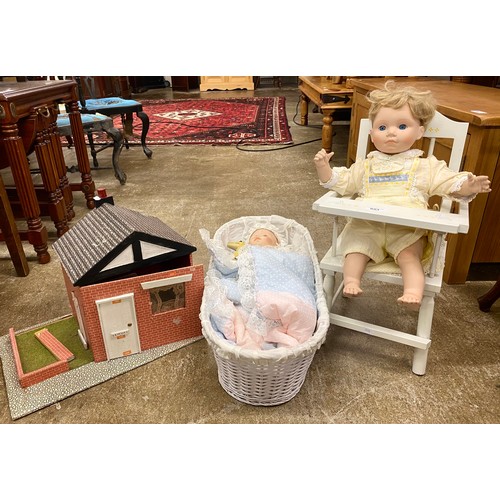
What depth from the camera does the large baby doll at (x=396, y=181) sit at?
1351mm

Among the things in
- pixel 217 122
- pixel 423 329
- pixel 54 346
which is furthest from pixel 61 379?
pixel 217 122

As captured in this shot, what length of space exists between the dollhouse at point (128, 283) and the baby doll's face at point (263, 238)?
0.29 meters

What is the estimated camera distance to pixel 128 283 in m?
1.39

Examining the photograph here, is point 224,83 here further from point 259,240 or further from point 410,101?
point 410,101

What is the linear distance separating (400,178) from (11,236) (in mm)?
1732

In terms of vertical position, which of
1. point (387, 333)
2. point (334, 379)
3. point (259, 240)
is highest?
point (259, 240)

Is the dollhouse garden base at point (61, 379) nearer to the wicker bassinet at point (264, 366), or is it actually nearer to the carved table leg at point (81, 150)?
the wicker bassinet at point (264, 366)

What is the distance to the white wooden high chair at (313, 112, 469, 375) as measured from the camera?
1.23m

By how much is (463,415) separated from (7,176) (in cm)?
372

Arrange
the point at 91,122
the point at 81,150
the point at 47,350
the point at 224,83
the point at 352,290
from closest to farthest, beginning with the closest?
the point at 352,290
the point at 47,350
the point at 81,150
the point at 91,122
the point at 224,83

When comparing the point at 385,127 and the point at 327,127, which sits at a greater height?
the point at 385,127

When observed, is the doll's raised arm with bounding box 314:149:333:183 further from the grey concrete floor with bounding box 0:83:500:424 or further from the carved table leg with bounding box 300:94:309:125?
the carved table leg with bounding box 300:94:309:125

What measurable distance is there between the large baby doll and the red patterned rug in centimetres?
320

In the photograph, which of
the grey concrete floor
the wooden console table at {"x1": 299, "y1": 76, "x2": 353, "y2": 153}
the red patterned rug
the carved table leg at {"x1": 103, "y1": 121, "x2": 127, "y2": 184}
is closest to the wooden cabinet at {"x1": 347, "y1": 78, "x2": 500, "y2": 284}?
the grey concrete floor
